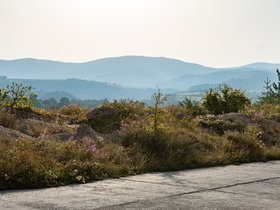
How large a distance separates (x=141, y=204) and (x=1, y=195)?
1810 millimetres

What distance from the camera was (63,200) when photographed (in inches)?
225

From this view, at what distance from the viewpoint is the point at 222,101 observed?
1983cm

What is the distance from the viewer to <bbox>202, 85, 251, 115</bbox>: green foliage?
64.4 ft

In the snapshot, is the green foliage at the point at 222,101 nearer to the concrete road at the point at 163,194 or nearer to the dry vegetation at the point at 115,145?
the dry vegetation at the point at 115,145

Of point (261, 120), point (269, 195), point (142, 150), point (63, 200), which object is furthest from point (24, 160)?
point (261, 120)

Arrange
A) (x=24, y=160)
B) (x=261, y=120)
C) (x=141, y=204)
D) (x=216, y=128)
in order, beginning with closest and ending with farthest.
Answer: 1. (x=141, y=204)
2. (x=24, y=160)
3. (x=216, y=128)
4. (x=261, y=120)

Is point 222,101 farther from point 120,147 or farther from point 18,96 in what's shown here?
point 120,147

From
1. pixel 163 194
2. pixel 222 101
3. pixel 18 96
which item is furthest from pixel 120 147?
pixel 222 101

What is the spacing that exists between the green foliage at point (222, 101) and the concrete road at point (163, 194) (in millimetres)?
11180

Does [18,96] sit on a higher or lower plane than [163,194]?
higher

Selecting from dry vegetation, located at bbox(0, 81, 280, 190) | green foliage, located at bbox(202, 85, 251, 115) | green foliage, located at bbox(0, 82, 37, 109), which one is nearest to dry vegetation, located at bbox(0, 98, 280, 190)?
dry vegetation, located at bbox(0, 81, 280, 190)

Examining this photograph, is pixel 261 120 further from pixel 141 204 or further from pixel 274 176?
pixel 141 204

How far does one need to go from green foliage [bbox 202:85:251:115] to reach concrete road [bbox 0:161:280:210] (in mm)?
11180

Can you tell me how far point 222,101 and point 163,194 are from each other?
45.7 ft
